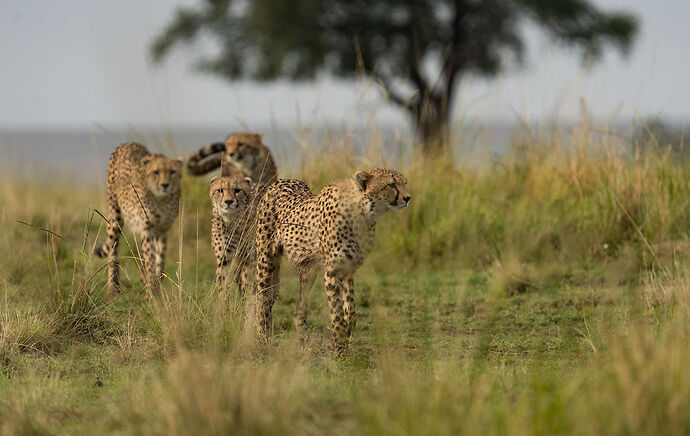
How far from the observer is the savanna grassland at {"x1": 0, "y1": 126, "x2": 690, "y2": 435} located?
2.40 meters

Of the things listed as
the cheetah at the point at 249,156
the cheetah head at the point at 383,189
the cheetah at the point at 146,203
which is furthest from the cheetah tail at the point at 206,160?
the cheetah head at the point at 383,189

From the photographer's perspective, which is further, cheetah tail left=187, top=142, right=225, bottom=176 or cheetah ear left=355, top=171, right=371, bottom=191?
cheetah tail left=187, top=142, right=225, bottom=176

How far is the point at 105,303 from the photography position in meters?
4.15

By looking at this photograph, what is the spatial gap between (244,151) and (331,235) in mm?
1954

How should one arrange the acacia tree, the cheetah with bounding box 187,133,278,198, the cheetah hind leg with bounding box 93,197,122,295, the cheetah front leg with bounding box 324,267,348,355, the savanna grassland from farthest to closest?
the acacia tree
the cheetah with bounding box 187,133,278,198
the cheetah hind leg with bounding box 93,197,122,295
the cheetah front leg with bounding box 324,267,348,355
the savanna grassland

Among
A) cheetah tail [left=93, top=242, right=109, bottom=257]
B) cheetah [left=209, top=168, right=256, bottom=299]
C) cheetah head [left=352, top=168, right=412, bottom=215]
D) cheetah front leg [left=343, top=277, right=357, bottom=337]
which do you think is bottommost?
cheetah tail [left=93, top=242, right=109, bottom=257]

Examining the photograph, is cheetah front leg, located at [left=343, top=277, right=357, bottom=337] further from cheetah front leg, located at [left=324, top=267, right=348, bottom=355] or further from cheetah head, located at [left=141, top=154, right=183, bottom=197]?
cheetah head, located at [left=141, top=154, right=183, bottom=197]

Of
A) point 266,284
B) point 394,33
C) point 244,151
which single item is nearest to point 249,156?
point 244,151

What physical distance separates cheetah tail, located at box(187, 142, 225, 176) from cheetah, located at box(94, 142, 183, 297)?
454 millimetres

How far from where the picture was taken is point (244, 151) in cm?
561

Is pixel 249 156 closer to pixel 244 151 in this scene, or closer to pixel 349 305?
pixel 244 151

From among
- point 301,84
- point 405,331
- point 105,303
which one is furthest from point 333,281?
point 301,84

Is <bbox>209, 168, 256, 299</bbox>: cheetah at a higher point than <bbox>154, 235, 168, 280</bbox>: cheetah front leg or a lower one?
higher

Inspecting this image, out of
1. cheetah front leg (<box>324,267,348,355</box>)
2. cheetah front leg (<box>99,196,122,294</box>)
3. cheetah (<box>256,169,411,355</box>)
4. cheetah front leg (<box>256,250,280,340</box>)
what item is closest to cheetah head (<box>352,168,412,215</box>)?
Answer: cheetah (<box>256,169,411,355</box>)
